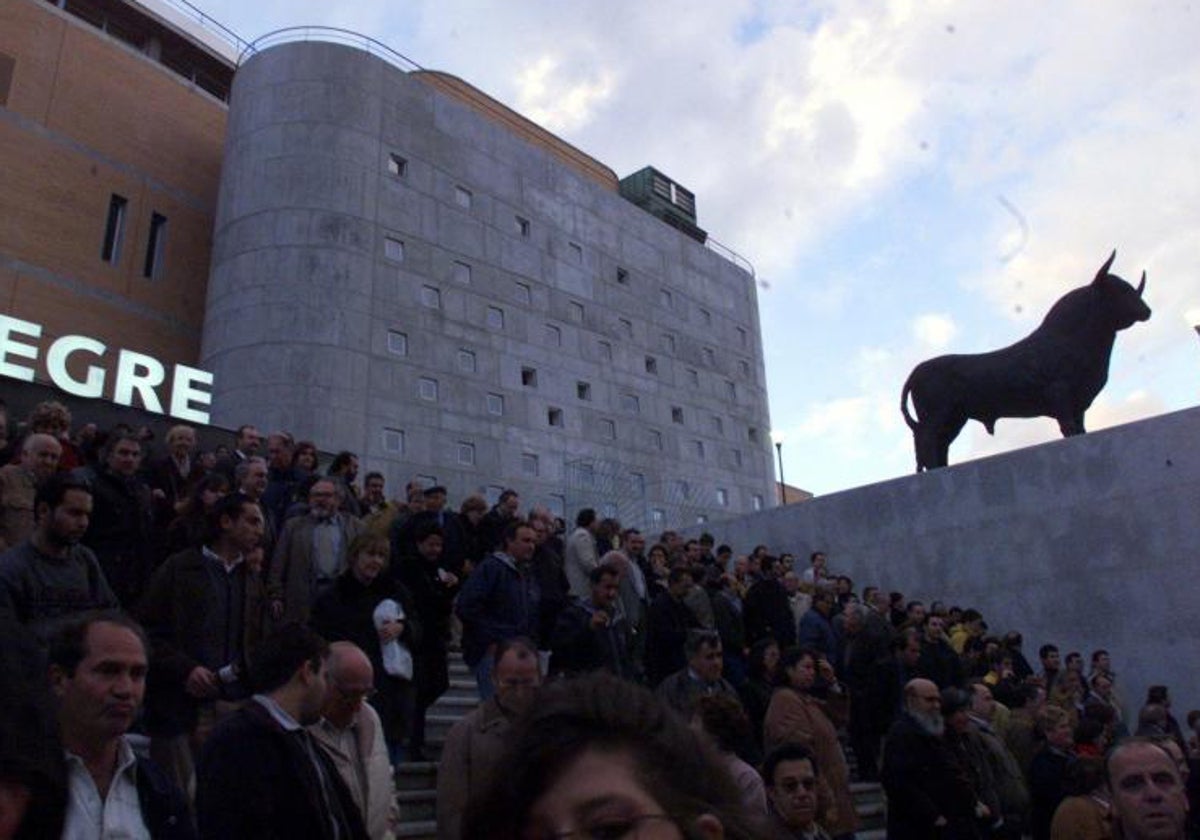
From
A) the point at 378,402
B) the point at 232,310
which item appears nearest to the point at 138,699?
the point at 378,402

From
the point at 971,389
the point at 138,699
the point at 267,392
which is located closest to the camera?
the point at 138,699

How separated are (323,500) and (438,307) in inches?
766

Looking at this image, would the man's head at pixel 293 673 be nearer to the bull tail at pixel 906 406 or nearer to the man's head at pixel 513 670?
the man's head at pixel 513 670

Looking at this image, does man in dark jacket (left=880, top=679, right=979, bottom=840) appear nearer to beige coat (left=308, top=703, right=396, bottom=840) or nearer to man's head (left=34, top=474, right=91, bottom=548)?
beige coat (left=308, top=703, right=396, bottom=840)

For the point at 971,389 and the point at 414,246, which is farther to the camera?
the point at 414,246

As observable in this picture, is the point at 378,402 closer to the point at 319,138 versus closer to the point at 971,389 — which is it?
the point at 319,138

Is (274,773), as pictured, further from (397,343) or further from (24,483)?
(397,343)

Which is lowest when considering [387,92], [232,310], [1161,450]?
[1161,450]

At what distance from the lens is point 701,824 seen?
1192 mm

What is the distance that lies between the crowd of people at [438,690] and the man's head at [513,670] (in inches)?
0.5

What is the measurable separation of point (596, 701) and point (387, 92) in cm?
2870

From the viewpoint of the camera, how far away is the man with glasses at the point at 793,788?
4.71 m

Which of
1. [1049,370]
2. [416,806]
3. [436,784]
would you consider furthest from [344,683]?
[1049,370]

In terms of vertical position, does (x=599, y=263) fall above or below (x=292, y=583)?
above
